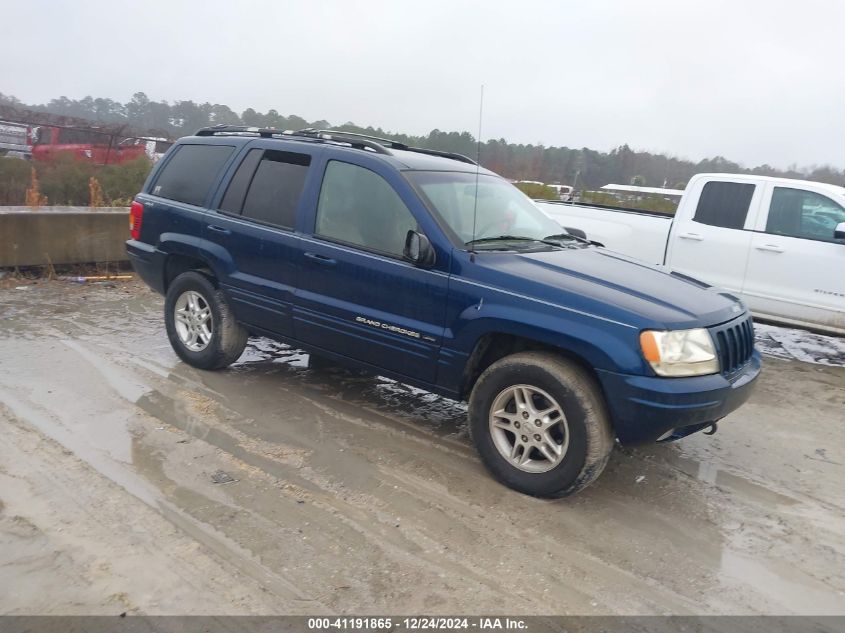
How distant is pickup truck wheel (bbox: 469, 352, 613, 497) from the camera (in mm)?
3504

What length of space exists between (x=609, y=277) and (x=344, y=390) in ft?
7.87

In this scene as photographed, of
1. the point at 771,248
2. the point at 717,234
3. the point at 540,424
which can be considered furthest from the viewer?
the point at 717,234

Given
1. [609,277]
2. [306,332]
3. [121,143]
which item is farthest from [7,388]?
[121,143]

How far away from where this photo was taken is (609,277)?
391 cm

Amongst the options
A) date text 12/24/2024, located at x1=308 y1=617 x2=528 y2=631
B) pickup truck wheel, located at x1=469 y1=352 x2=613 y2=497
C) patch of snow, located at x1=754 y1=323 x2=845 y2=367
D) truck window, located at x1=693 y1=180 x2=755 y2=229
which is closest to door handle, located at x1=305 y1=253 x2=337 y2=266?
pickup truck wheel, located at x1=469 y1=352 x2=613 y2=497

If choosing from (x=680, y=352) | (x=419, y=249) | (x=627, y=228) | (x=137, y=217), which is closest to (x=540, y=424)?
(x=680, y=352)

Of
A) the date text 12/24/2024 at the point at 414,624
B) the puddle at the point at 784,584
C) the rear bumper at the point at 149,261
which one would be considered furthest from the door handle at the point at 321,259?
the puddle at the point at 784,584

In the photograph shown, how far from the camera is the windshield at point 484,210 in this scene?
4.22 meters

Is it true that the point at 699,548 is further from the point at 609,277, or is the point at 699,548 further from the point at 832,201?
the point at 832,201

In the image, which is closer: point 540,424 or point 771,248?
point 540,424

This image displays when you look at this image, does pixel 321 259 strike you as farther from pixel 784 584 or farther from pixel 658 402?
pixel 784 584

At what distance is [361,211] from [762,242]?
4942mm

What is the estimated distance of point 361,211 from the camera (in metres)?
4.44

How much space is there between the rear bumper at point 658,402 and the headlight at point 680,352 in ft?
0.16
